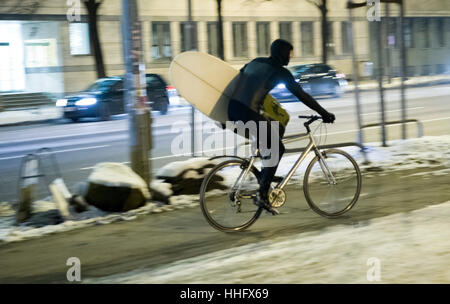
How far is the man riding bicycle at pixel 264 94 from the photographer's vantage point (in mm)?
6641

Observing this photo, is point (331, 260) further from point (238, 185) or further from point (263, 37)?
point (263, 37)

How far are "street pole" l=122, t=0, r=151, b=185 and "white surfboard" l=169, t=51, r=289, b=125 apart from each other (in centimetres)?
137

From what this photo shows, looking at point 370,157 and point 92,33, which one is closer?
point 370,157

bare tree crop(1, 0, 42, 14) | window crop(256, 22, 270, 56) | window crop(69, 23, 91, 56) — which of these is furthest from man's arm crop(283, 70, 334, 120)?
window crop(256, 22, 270, 56)

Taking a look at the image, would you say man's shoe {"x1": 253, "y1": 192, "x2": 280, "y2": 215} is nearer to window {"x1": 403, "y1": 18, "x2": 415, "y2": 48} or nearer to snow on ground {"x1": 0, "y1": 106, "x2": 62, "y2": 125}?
snow on ground {"x1": 0, "y1": 106, "x2": 62, "y2": 125}

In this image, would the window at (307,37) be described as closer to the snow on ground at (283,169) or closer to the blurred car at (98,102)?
the blurred car at (98,102)

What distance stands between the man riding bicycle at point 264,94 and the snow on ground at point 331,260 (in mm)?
807

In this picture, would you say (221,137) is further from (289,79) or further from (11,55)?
(11,55)

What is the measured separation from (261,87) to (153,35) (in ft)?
103

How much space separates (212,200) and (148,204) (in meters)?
1.64

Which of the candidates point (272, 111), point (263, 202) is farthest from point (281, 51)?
point (263, 202)

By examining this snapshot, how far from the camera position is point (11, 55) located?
3403cm

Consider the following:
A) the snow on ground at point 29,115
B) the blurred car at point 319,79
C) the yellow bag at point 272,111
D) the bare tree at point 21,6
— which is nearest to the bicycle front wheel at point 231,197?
the yellow bag at point 272,111

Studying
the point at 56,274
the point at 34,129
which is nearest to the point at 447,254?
the point at 56,274
